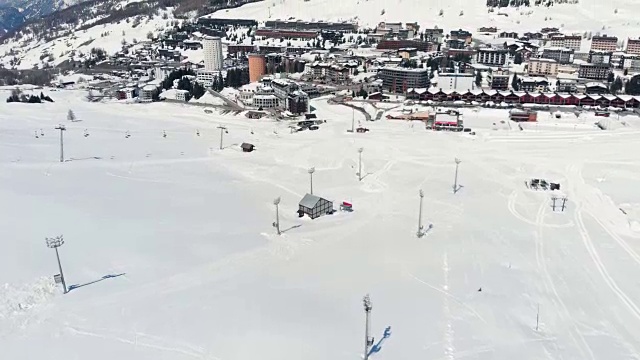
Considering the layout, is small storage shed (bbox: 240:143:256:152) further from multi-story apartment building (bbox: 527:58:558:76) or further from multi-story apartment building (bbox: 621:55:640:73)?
multi-story apartment building (bbox: 621:55:640:73)

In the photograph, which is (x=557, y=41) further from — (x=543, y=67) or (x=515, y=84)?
(x=515, y=84)

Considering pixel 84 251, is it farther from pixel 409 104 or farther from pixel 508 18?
pixel 508 18

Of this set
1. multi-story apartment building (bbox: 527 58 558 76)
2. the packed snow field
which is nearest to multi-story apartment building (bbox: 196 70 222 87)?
the packed snow field

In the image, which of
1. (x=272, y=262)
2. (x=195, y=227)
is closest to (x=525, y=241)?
(x=272, y=262)

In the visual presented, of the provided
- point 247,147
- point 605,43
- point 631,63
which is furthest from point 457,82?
point 605,43

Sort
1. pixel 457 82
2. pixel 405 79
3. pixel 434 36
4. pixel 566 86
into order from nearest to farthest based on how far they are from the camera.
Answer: pixel 457 82 → pixel 405 79 → pixel 566 86 → pixel 434 36
